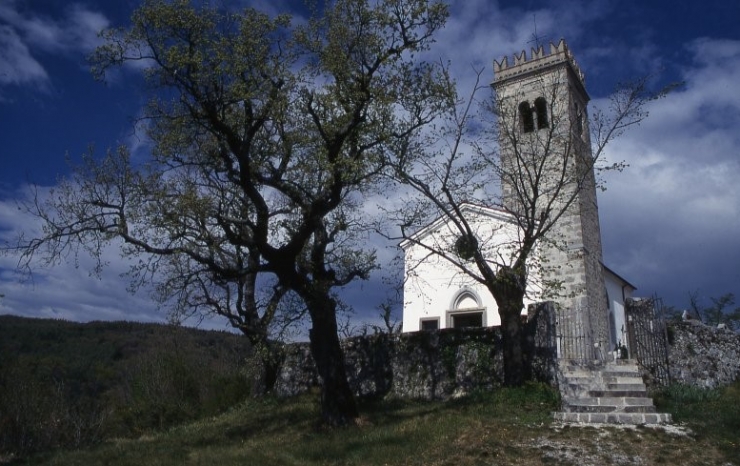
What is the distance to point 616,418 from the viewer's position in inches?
492

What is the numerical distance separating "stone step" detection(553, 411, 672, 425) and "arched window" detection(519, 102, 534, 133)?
1817cm

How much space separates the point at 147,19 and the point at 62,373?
31180 mm

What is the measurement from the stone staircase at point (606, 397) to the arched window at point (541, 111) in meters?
15.6

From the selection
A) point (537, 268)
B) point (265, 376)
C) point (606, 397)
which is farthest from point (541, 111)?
point (606, 397)

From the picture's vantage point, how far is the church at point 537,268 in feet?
78.0

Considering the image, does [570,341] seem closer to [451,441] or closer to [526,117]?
[451,441]

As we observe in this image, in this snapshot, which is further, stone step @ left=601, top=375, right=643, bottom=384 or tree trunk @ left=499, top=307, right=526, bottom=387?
tree trunk @ left=499, top=307, right=526, bottom=387

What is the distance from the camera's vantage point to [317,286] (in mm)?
14883

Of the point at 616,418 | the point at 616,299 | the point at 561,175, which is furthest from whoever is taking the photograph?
the point at 616,299

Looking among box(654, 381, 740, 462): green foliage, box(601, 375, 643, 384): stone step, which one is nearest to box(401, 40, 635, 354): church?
box(654, 381, 740, 462): green foliage

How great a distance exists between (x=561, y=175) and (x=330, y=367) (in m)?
11.4

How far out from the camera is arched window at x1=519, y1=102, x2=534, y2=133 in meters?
28.7

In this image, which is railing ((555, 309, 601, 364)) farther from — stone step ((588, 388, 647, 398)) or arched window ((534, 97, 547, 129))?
arched window ((534, 97, 547, 129))

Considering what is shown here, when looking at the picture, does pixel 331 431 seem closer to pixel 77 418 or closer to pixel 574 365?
pixel 574 365
